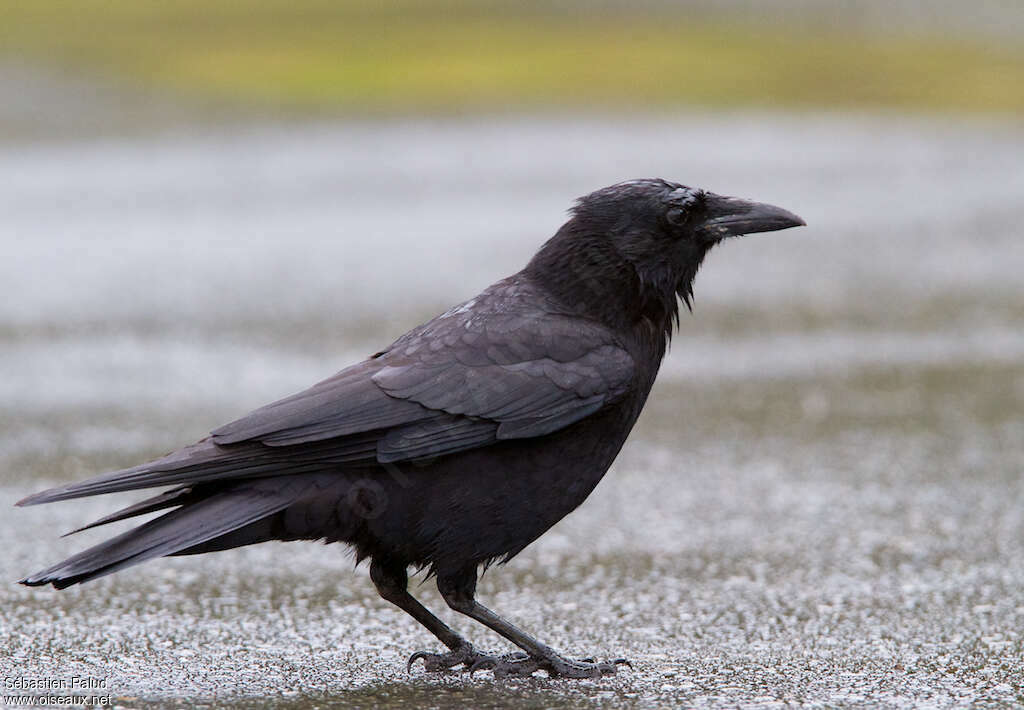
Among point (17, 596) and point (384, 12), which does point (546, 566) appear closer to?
point (17, 596)

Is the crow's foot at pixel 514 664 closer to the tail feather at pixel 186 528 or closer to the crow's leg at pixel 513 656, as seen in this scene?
the crow's leg at pixel 513 656

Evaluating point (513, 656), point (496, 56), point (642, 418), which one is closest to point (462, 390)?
point (513, 656)

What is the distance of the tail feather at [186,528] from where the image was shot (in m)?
3.46

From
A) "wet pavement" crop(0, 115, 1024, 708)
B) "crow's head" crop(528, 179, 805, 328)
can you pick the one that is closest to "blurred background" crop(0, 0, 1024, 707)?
"wet pavement" crop(0, 115, 1024, 708)

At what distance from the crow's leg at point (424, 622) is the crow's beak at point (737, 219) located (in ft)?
4.30

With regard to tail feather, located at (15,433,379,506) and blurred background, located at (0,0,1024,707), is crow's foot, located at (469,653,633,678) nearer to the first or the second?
blurred background, located at (0,0,1024,707)

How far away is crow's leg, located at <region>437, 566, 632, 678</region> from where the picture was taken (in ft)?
12.5

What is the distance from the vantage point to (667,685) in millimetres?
3723

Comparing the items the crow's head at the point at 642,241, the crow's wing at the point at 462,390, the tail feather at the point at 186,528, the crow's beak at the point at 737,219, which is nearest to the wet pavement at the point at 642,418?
the tail feather at the point at 186,528

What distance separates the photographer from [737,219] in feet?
14.0

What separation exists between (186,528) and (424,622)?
725 millimetres

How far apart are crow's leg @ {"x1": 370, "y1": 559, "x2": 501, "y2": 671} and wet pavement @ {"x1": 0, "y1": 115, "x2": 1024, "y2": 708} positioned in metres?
0.08

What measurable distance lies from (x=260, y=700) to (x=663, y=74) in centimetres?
1147

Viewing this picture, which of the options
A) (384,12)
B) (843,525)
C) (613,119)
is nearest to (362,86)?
(613,119)
